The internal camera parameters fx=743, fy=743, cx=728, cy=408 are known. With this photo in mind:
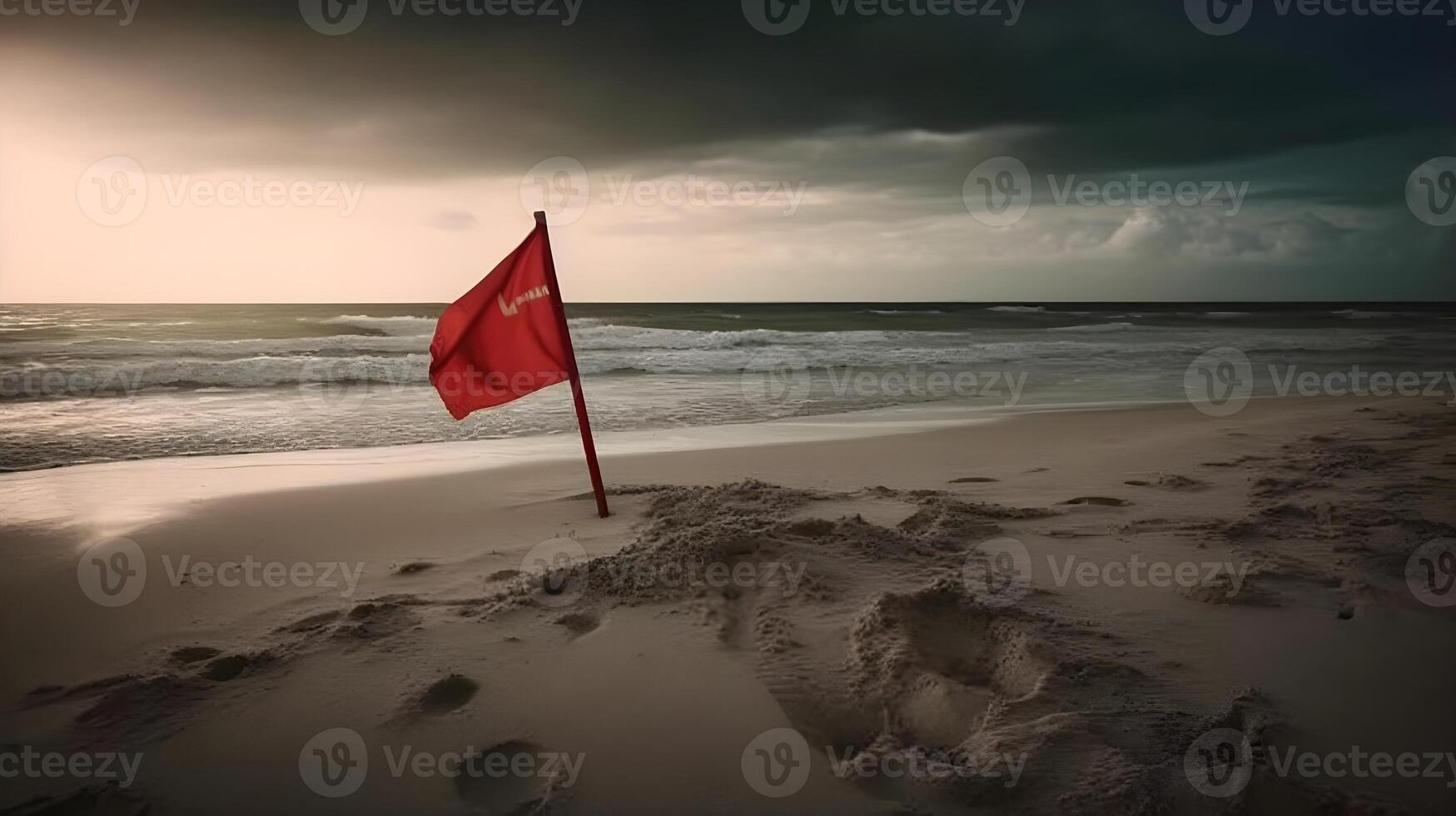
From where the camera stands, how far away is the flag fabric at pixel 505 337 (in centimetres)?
555

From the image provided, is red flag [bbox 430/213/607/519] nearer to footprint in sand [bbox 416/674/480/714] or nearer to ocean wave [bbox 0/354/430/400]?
footprint in sand [bbox 416/674/480/714]

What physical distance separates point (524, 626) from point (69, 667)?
7.07 feet

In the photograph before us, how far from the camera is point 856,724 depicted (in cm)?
307

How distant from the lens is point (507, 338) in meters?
5.65

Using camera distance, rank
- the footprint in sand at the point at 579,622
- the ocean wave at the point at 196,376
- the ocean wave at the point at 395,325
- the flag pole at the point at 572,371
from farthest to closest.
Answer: the ocean wave at the point at 395,325 < the ocean wave at the point at 196,376 < the flag pole at the point at 572,371 < the footprint in sand at the point at 579,622

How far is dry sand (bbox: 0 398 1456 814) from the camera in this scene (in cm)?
275

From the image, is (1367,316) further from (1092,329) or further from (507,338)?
(507,338)

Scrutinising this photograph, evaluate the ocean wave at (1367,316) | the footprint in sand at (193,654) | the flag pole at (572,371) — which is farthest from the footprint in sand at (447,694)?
the ocean wave at (1367,316)

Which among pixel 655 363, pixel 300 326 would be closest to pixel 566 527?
pixel 655 363

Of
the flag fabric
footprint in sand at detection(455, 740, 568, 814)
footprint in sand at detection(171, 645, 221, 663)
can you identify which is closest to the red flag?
the flag fabric

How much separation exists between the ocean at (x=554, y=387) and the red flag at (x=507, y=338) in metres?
4.98

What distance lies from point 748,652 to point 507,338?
10.5 feet

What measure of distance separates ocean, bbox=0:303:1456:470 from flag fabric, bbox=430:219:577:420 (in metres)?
4.97

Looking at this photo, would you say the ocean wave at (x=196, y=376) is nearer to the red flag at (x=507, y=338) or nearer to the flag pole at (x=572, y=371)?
the red flag at (x=507, y=338)
